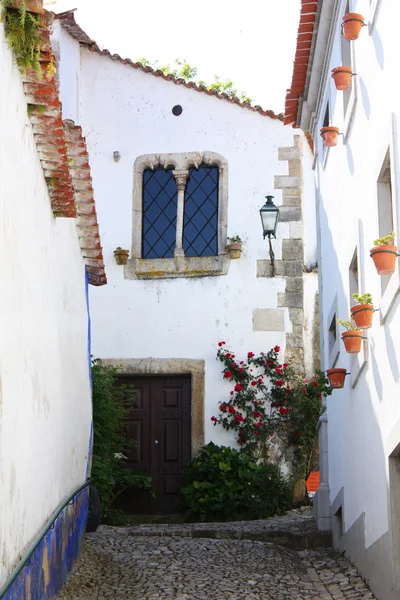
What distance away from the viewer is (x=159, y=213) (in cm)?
1309

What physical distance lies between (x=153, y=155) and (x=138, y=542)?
6.02m

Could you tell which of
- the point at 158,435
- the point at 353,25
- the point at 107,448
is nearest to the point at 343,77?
the point at 353,25

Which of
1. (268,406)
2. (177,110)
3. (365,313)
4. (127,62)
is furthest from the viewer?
(127,62)

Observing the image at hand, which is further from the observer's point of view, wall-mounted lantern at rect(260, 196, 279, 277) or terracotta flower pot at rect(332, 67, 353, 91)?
wall-mounted lantern at rect(260, 196, 279, 277)

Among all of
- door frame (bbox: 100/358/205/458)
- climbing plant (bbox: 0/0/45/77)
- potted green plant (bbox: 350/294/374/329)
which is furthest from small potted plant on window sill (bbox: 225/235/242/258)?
climbing plant (bbox: 0/0/45/77)

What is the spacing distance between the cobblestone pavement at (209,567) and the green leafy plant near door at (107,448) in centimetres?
88

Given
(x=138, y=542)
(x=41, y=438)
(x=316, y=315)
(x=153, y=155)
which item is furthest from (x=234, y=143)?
(x=41, y=438)

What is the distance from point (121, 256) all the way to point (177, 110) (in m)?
2.12

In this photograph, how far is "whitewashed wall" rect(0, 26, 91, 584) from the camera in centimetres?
472

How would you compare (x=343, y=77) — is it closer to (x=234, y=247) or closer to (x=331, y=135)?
(x=331, y=135)

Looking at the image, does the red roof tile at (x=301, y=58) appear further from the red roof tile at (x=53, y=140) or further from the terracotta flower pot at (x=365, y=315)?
the terracotta flower pot at (x=365, y=315)

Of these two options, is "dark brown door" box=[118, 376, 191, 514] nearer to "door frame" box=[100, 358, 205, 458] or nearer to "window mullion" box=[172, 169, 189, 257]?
"door frame" box=[100, 358, 205, 458]

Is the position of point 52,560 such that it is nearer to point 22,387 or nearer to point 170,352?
point 22,387

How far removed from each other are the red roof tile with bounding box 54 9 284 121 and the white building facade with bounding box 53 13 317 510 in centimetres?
2
